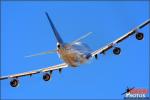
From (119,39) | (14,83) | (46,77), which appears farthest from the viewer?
(14,83)

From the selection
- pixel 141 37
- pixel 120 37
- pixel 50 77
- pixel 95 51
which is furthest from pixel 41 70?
pixel 141 37

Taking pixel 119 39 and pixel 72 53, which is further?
pixel 119 39

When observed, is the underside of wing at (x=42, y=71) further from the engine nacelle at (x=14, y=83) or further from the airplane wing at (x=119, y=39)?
the airplane wing at (x=119, y=39)

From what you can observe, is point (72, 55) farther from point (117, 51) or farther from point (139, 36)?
point (139, 36)

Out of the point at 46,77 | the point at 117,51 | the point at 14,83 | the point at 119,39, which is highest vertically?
the point at 119,39

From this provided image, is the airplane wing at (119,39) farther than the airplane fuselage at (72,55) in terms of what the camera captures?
Yes

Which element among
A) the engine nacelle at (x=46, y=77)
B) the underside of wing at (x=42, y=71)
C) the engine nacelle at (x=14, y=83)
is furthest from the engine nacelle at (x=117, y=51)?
the engine nacelle at (x=14, y=83)

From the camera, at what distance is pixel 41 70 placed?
87.1 meters

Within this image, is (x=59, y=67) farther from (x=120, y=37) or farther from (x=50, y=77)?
(x=120, y=37)

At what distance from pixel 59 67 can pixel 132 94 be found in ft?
67.0

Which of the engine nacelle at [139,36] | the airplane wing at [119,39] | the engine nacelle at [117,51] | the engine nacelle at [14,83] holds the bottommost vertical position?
the engine nacelle at [14,83]

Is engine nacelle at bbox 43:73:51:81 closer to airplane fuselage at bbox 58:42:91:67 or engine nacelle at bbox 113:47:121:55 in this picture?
airplane fuselage at bbox 58:42:91:67

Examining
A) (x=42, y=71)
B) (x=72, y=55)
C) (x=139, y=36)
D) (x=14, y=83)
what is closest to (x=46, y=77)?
(x=42, y=71)

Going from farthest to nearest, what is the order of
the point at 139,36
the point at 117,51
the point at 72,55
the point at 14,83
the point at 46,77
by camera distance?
the point at 14,83 → the point at 46,77 → the point at 117,51 → the point at 139,36 → the point at 72,55
